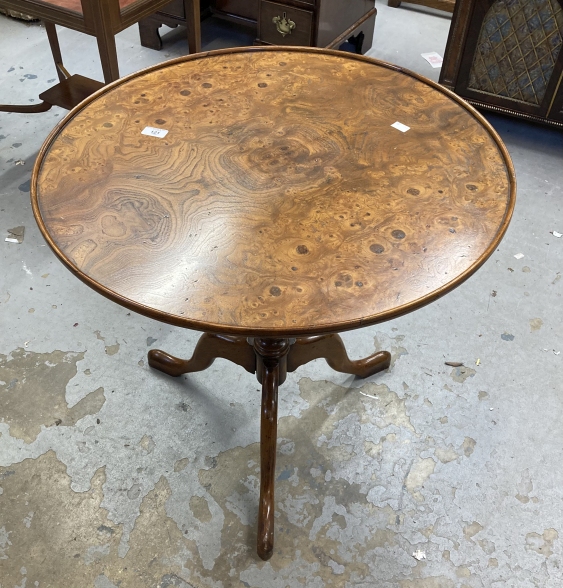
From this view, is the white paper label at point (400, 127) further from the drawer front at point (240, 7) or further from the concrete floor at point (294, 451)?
the drawer front at point (240, 7)

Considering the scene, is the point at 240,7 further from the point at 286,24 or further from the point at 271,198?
the point at 271,198

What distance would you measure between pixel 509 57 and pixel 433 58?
Answer: 729 millimetres

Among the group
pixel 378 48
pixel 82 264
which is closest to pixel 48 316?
pixel 82 264

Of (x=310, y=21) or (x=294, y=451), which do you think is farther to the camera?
(x=310, y=21)

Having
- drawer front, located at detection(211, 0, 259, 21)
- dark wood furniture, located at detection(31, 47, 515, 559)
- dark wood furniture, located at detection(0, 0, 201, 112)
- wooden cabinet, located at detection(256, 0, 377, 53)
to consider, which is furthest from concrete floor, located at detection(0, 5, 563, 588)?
drawer front, located at detection(211, 0, 259, 21)

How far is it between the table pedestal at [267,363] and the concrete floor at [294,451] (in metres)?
0.07

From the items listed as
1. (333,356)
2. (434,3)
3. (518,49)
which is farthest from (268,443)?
(434,3)

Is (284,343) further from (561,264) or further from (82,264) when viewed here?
(561,264)

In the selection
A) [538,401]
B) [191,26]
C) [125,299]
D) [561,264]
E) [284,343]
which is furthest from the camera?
[191,26]

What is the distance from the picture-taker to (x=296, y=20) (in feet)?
8.46

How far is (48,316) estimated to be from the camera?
1.82 metres

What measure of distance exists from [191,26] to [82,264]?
5.12 ft

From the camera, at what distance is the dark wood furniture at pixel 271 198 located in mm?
933

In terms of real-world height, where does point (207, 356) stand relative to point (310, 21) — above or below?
below
